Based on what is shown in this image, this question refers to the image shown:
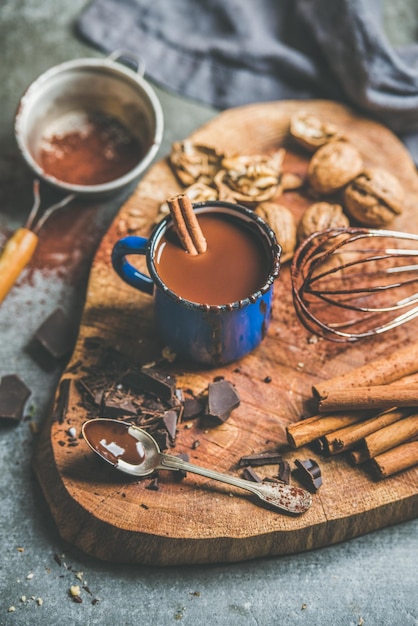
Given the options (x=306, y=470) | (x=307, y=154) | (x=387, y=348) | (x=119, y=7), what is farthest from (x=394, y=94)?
(x=306, y=470)

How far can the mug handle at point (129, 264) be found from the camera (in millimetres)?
1801

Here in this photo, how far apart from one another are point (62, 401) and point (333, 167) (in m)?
1.10

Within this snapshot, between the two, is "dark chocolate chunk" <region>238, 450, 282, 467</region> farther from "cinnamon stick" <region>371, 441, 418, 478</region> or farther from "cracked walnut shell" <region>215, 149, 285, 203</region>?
"cracked walnut shell" <region>215, 149, 285, 203</region>

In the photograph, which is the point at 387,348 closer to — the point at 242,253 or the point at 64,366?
the point at 242,253

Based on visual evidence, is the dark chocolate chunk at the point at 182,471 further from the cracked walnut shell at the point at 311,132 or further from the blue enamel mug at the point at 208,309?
the cracked walnut shell at the point at 311,132

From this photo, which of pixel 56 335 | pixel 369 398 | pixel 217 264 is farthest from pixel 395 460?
pixel 56 335

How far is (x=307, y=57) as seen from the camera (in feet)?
8.61

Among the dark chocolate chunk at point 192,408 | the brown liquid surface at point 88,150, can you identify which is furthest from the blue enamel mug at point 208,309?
the brown liquid surface at point 88,150

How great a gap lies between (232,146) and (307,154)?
259mm

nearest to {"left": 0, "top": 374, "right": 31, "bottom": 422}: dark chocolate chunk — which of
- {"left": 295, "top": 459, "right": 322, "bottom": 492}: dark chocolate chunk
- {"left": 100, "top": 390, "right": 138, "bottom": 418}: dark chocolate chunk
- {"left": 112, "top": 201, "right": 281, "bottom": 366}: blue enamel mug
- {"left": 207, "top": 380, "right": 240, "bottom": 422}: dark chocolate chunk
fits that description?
{"left": 100, "top": 390, "right": 138, "bottom": 418}: dark chocolate chunk

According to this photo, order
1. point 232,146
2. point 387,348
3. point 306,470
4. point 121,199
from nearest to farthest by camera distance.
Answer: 1. point 306,470
2. point 387,348
3. point 232,146
4. point 121,199

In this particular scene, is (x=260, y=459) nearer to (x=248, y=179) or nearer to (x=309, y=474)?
(x=309, y=474)

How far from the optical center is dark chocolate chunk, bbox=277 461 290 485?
174 centimetres

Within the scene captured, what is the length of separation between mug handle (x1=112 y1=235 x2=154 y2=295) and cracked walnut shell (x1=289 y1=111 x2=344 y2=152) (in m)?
0.78
